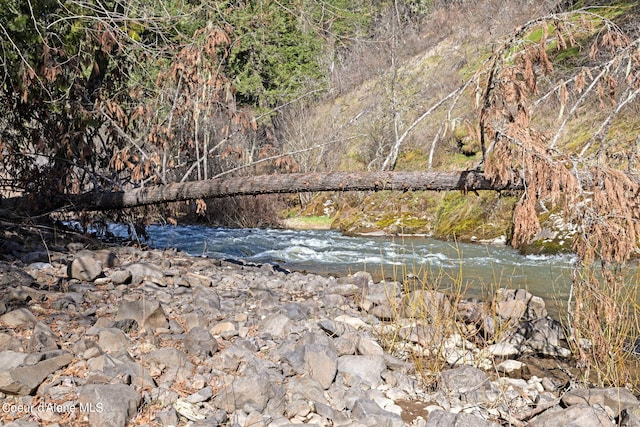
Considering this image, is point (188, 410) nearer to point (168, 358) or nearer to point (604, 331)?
point (168, 358)

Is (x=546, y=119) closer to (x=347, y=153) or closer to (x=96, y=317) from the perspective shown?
A: (x=347, y=153)

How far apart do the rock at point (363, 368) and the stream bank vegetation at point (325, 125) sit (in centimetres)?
122

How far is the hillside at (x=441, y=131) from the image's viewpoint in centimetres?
1026

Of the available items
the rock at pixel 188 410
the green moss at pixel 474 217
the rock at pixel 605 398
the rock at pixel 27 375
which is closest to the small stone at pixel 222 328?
the rock at pixel 188 410

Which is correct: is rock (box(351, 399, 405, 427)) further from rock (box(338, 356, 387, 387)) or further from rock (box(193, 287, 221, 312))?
rock (box(193, 287, 221, 312))

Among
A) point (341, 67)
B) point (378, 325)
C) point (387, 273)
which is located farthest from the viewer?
point (341, 67)

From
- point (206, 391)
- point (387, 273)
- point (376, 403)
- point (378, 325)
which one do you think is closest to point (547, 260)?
point (387, 273)

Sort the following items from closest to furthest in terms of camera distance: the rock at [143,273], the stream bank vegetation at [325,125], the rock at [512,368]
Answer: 1. the stream bank vegetation at [325,125]
2. the rock at [512,368]
3. the rock at [143,273]

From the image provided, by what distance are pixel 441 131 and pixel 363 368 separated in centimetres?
766

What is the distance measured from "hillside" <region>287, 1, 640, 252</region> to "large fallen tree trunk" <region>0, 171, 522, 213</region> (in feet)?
2.69

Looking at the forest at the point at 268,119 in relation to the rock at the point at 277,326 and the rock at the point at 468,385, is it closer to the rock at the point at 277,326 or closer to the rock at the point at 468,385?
the rock at the point at 468,385

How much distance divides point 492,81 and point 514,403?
6.93 ft

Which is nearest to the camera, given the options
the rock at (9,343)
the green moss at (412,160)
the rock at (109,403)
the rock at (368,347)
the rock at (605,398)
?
the rock at (109,403)

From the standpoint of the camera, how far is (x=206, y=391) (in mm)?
2904
